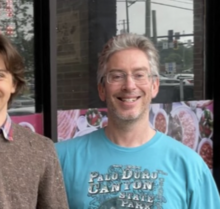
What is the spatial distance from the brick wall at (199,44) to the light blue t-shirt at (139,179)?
2.69 m

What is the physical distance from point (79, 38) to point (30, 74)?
60 centimetres

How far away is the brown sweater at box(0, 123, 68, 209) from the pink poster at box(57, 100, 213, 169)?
1.92 metres

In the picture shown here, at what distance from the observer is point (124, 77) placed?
1.85m

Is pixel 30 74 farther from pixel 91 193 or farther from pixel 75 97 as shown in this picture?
pixel 91 193

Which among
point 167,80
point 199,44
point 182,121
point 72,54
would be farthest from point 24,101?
point 199,44

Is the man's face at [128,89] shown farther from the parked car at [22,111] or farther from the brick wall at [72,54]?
the brick wall at [72,54]

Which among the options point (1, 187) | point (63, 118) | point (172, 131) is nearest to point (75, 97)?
point (63, 118)

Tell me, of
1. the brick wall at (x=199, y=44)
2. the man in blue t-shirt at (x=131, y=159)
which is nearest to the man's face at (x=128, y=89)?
the man in blue t-shirt at (x=131, y=159)

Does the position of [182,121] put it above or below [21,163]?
below

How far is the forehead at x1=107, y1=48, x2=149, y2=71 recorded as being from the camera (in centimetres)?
185

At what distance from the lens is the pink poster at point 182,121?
148 inches

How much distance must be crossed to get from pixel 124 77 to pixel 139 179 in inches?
16.3

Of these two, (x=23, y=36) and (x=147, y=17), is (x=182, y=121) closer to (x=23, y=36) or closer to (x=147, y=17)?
(x=147, y=17)

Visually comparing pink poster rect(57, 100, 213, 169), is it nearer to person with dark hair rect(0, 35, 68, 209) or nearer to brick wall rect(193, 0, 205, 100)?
brick wall rect(193, 0, 205, 100)
